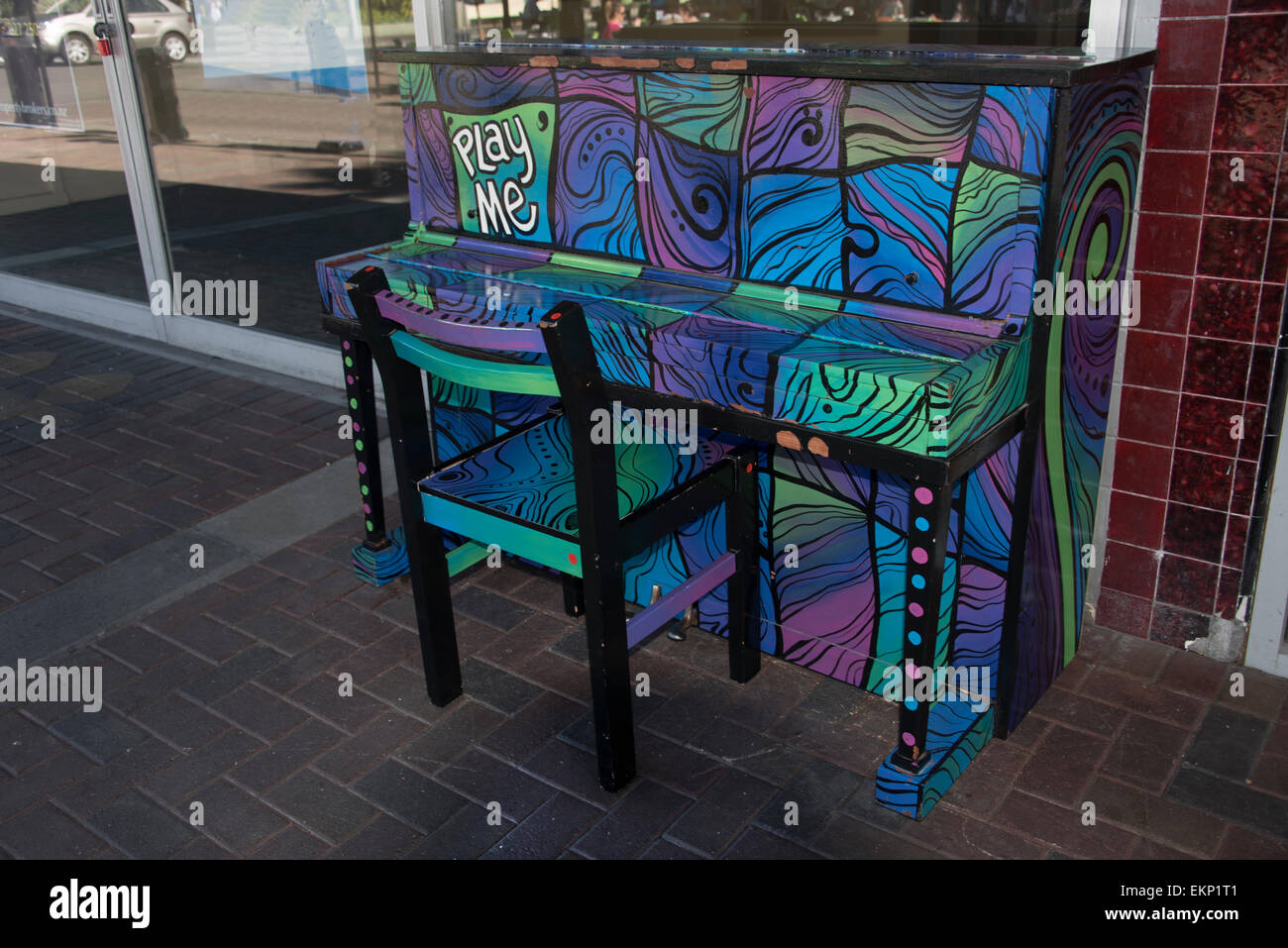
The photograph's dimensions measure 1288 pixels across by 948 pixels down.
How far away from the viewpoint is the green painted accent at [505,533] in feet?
7.27

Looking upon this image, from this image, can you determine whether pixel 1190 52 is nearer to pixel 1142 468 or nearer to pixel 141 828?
pixel 1142 468

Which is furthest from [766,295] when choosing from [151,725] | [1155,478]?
[151,725]

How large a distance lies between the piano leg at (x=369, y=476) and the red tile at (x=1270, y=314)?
209 cm

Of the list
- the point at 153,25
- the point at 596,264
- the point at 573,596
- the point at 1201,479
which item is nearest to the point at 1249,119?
the point at 1201,479

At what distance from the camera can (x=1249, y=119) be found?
2.29 meters

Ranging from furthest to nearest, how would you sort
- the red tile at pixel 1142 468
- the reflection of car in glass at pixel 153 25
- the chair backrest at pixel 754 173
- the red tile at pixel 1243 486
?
the reflection of car in glass at pixel 153 25 → the red tile at pixel 1142 468 → the red tile at pixel 1243 486 → the chair backrest at pixel 754 173

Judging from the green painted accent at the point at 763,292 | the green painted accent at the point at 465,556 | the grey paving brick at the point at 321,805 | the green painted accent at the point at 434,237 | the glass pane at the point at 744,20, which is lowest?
the grey paving brick at the point at 321,805

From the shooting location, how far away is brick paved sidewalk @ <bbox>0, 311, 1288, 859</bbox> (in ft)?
7.29

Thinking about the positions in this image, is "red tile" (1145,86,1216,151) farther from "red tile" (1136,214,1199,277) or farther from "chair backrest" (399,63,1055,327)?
"chair backrest" (399,63,1055,327)

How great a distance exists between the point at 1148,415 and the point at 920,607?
3.04 ft

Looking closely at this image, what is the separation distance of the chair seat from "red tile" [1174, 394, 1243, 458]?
1029 mm

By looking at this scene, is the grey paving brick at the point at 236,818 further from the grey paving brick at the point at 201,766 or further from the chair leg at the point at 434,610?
the chair leg at the point at 434,610

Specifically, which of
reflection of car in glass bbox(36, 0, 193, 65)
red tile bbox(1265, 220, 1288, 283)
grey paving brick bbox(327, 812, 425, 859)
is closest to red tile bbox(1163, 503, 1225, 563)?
red tile bbox(1265, 220, 1288, 283)

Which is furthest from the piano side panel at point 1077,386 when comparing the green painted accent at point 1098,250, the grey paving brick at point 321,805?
the grey paving brick at point 321,805
